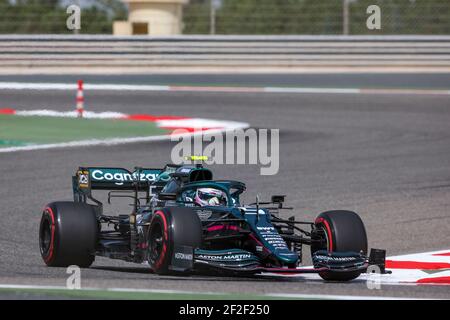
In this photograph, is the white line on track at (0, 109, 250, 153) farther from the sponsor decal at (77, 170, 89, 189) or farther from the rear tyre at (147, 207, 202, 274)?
the rear tyre at (147, 207, 202, 274)

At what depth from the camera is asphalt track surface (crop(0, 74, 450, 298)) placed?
36.0 feet

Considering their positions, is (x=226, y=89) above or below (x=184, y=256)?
above

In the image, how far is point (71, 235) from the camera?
11586 millimetres

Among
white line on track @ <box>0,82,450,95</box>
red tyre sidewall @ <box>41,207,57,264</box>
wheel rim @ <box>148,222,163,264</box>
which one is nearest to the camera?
wheel rim @ <box>148,222,163,264</box>

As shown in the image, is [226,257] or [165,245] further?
[226,257]

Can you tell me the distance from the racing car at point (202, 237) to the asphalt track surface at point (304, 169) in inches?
7.7

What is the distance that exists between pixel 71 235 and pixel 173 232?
1.50 meters

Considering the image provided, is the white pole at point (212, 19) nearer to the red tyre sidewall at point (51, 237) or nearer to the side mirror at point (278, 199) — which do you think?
the side mirror at point (278, 199)

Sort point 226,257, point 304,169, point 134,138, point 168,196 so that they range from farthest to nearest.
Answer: point 134,138, point 304,169, point 168,196, point 226,257

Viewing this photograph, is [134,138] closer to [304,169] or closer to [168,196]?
[304,169]

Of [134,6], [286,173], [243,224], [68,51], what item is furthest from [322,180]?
[134,6]

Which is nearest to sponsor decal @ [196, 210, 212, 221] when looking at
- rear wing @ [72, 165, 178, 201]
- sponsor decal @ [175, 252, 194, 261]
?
sponsor decal @ [175, 252, 194, 261]

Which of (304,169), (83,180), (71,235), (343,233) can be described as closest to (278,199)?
(343,233)

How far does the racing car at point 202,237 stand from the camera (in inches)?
420
